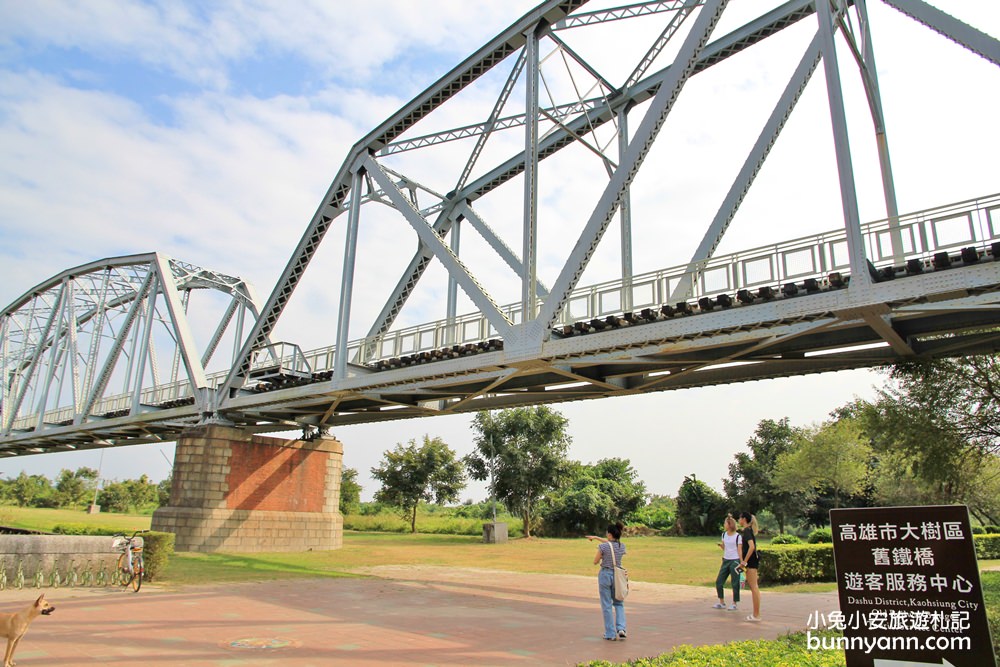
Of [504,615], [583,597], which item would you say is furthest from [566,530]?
[504,615]

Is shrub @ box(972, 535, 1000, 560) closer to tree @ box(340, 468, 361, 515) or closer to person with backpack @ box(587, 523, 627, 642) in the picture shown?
person with backpack @ box(587, 523, 627, 642)

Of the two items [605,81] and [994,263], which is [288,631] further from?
[605,81]

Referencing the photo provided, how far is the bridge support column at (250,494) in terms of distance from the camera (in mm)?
28422

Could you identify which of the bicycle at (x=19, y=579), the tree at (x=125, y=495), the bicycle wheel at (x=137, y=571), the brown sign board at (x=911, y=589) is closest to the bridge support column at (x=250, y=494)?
the bicycle at (x=19, y=579)

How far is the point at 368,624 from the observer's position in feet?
36.1

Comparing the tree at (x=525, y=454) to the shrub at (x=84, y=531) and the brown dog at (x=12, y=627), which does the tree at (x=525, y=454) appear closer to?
the shrub at (x=84, y=531)

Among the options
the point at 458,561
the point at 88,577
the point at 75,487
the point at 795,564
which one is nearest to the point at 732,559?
the point at 795,564

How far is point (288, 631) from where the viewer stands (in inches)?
398

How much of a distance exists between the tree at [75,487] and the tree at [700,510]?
74.9 m

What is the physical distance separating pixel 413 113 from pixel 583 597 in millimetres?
17946

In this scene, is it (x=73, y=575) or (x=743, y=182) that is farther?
(x=743, y=182)

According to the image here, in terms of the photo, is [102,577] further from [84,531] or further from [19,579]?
[84,531]

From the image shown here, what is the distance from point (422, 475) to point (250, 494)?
2083 cm

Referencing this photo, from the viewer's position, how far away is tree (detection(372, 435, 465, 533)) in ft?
164
